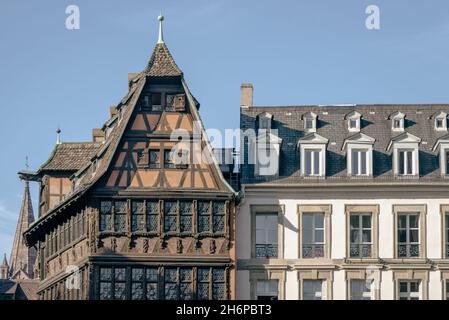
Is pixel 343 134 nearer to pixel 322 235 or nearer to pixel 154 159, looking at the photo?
pixel 322 235

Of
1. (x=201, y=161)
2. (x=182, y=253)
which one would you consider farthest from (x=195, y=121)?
(x=182, y=253)

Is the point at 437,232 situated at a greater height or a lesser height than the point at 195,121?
lesser

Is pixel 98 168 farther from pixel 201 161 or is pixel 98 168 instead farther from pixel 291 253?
pixel 291 253

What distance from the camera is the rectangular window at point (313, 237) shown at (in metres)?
66.3

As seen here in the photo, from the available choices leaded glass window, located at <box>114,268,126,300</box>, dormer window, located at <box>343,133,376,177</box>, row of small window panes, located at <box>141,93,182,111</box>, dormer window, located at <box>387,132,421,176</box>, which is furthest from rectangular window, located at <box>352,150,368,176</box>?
leaded glass window, located at <box>114,268,126,300</box>

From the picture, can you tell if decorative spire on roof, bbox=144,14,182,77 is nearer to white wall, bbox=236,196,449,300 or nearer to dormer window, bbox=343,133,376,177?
white wall, bbox=236,196,449,300

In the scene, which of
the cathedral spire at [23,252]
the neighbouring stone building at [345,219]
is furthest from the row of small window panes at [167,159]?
the cathedral spire at [23,252]

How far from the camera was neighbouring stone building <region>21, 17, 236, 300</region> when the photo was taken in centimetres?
6425

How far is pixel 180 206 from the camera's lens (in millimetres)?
64938

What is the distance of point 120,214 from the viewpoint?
213 ft

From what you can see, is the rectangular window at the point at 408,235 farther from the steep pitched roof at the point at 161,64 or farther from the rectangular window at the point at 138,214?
the steep pitched roof at the point at 161,64

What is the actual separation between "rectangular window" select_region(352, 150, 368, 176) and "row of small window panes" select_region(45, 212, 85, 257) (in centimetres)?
1258

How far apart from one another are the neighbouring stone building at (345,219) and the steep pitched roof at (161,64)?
507 cm

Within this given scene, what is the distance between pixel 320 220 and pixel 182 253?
6.61 meters
